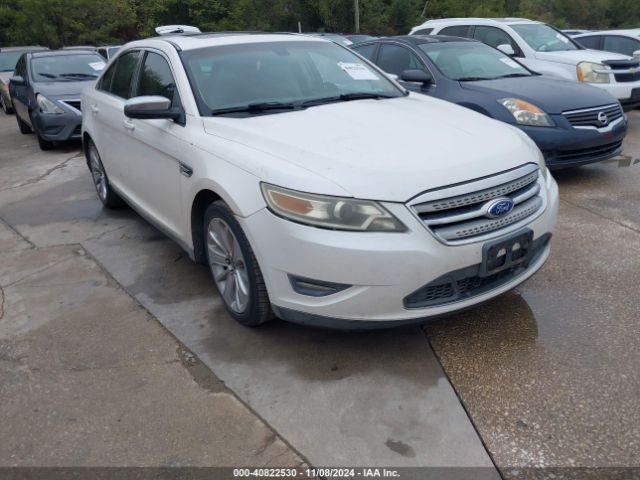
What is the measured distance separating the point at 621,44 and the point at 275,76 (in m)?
9.43

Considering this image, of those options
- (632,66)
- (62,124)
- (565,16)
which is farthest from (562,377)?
(565,16)

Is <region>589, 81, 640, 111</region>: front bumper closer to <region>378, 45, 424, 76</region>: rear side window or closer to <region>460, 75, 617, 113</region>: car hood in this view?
<region>460, 75, 617, 113</region>: car hood

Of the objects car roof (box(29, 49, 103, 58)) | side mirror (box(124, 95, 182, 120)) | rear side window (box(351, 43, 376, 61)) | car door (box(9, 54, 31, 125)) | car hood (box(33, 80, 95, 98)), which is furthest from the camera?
car roof (box(29, 49, 103, 58))

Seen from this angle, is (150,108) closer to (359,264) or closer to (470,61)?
(359,264)

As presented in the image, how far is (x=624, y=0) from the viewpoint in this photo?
153 feet

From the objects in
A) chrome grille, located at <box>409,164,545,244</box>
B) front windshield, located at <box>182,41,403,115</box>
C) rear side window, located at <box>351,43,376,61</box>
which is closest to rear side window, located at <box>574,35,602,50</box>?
rear side window, located at <box>351,43,376,61</box>

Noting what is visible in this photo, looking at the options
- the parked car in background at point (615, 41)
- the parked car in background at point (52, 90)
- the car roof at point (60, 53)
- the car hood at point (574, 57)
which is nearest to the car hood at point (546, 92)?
the car hood at point (574, 57)

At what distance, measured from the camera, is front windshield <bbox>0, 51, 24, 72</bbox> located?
14906mm

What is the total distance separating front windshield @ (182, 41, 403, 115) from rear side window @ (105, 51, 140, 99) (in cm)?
95

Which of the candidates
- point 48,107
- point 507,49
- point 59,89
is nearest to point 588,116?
point 507,49

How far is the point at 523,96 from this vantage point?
5832mm

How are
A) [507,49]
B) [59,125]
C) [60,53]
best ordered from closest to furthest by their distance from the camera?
[507,49]
[59,125]
[60,53]

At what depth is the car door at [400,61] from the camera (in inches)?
264

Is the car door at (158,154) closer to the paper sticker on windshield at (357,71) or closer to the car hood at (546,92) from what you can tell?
the paper sticker on windshield at (357,71)
